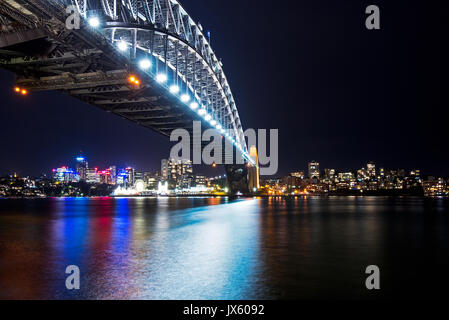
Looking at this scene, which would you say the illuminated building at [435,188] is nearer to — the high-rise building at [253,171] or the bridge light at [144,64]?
the high-rise building at [253,171]

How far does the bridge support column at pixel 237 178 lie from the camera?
87.6m

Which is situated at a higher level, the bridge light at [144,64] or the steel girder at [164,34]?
the steel girder at [164,34]

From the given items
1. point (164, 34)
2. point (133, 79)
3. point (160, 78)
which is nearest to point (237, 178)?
point (164, 34)

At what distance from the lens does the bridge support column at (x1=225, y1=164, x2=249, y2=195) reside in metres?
87.6

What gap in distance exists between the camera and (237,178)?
8944 centimetres

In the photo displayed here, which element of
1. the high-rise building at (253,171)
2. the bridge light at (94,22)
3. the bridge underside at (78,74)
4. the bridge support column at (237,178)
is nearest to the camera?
the bridge light at (94,22)

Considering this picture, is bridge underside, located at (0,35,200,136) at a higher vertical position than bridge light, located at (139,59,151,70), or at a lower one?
lower
